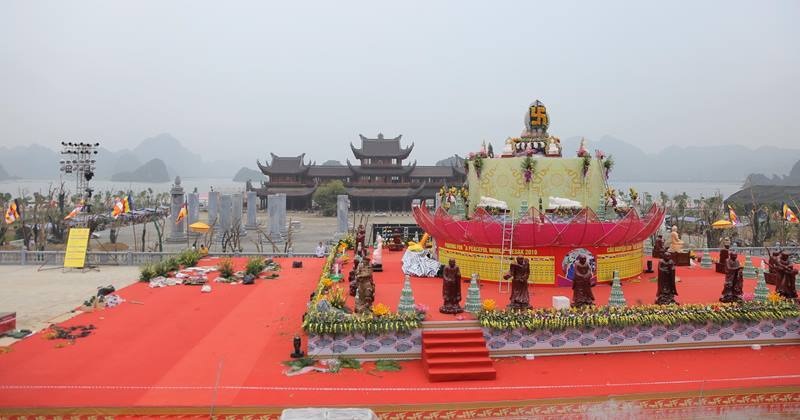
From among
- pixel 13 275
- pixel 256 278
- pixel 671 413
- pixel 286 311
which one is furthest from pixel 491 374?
pixel 13 275

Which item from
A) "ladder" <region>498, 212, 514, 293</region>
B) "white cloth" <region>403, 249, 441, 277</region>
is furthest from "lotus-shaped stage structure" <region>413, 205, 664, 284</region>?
"white cloth" <region>403, 249, 441, 277</region>

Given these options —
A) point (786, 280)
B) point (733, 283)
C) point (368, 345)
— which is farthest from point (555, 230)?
point (368, 345)

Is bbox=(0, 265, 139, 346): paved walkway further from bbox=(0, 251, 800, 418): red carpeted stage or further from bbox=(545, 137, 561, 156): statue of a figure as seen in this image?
bbox=(545, 137, 561, 156): statue of a figure

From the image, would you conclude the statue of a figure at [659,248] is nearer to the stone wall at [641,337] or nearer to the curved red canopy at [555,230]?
the curved red canopy at [555,230]

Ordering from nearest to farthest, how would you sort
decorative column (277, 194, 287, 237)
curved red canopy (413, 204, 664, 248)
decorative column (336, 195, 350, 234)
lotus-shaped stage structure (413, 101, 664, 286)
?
curved red canopy (413, 204, 664, 248)
lotus-shaped stage structure (413, 101, 664, 286)
decorative column (336, 195, 350, 234)
decorative column (277, 194, 287, 237)

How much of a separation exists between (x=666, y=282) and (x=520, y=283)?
3591 mm

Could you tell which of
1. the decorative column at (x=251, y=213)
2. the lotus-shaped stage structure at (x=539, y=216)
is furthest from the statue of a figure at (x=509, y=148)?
the decorative column at (x=251, y=213)

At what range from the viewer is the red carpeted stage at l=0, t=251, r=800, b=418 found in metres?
8.26

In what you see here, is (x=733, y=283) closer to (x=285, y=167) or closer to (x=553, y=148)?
(x=553, y=148)

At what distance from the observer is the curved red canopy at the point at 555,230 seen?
14.2m

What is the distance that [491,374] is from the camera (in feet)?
30.9

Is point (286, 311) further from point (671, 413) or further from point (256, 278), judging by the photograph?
point (671, 413)

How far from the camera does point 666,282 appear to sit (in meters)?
11.8

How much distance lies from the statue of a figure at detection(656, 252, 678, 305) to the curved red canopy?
8.73 ft
